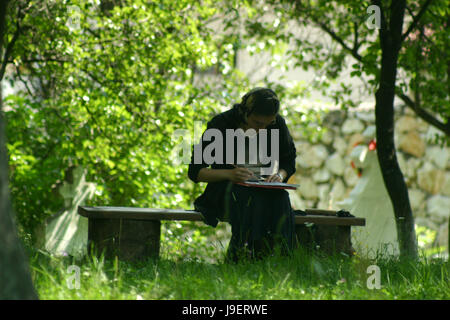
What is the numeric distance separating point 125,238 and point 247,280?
151cm

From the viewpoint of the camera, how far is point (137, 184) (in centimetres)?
770

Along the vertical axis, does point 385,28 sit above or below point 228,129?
above

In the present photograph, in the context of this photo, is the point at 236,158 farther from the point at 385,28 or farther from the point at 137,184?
the point at 137,184

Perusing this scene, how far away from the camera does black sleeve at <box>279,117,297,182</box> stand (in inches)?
197

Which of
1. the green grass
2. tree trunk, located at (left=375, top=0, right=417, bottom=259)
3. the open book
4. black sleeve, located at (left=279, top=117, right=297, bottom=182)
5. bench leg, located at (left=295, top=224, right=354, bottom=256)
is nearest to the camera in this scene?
the green grass

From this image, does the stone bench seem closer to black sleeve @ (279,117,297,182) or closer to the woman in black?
the woman in black

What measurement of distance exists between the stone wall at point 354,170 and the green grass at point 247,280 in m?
7.88

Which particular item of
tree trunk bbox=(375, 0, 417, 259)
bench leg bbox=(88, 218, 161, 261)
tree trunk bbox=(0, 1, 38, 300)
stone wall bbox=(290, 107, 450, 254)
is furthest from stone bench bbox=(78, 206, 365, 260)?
stone wall bbox=(290, 107, 450, 254)

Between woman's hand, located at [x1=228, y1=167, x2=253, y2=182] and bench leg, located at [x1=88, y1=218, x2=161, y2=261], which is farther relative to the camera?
bench leg, located at [x1=88, y1=218, x2=161, y2=261]

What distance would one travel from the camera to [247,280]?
11.9ft

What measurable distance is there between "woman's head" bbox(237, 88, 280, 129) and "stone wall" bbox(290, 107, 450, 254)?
290 inches

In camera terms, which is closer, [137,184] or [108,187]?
[137,184]
